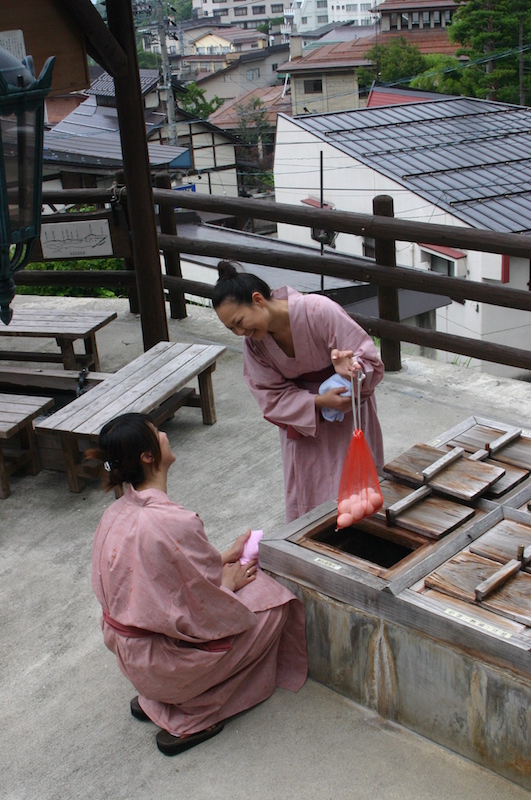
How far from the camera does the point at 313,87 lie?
4209 centimetres

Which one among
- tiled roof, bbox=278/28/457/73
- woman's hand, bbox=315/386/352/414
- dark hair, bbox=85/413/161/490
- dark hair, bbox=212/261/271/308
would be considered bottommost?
woman's hand, bbox=315/386/352/414

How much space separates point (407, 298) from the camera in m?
12.9

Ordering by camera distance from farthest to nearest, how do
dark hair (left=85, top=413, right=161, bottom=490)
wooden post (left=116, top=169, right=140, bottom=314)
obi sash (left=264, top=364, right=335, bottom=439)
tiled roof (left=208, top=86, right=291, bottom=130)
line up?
tiled roof (left=208, top=86, right=291, bottom=130), wooden post (left=116, top=169, right=140, bottom=314), obi sash (left=264, top=364, right=335, bottom=439), dark hair (left=85, top=413, right=161, bottom=490)

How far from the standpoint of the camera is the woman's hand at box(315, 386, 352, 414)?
10.1ft

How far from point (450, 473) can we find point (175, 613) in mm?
1219

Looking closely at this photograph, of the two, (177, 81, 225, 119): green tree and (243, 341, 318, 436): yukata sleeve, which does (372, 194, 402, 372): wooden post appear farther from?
(177, 81, 225, 119): green tree

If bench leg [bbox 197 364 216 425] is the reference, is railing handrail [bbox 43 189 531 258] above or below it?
above

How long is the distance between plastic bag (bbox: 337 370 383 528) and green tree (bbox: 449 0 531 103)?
28848 millimetres

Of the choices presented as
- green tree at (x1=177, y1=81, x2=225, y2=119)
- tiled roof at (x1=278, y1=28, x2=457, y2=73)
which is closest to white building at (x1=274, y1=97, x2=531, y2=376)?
tiled roof at (x1=278, y1=28, x2=457, y2=73)

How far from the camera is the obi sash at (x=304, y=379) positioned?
10.8 ft

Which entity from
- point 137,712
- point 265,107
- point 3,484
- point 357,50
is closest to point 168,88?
point 265,107

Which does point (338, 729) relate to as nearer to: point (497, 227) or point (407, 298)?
point (407, 298)

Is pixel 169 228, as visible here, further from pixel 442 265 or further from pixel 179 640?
pixel 442 265

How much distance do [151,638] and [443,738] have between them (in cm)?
98
